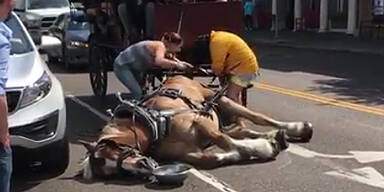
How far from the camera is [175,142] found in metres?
8.36

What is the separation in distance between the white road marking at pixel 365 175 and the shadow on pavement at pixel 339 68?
5706 millimetres

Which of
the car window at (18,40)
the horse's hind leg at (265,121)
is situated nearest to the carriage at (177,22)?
the horse's hind leg at (265,121)

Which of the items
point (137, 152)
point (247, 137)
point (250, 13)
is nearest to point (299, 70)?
point (247, 137)

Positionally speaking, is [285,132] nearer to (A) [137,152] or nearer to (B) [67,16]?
(A) [137,152]

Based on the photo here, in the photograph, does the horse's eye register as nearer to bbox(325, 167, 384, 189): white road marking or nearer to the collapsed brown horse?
the collapsed brown horse

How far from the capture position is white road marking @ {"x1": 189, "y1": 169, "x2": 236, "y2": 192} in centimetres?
754

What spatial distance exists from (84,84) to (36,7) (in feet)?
42.4

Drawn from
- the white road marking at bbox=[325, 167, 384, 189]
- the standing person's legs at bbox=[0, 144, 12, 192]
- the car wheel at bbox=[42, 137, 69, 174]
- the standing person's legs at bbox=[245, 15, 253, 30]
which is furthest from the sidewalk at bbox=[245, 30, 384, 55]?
the standing person's legs at bbox=[0, 144, 12, 192]

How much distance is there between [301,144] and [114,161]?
2.71 m

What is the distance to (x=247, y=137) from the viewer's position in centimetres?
918

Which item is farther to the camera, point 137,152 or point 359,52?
point 359,52

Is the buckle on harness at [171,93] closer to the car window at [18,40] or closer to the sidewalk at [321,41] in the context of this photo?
the car window at [18,40]

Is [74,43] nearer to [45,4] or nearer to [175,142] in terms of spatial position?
[45,4]

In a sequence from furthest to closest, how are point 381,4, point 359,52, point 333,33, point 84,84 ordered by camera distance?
point 333,33
point 381,4
point 359,52
point 84,84
